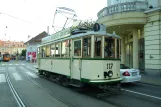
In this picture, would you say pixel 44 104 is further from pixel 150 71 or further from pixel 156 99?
pixel 150 71

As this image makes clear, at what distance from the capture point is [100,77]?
9242 mm

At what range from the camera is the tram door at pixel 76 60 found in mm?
10122

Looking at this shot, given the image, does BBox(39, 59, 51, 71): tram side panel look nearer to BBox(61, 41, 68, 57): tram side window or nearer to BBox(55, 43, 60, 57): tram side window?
BBox(55, 43, 60, 57): tram side window

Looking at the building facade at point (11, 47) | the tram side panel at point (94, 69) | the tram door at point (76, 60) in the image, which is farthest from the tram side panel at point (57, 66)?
the building facade at point (11, 47)

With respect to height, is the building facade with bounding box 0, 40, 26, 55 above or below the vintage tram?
above

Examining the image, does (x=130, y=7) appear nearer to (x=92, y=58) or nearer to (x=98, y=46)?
(x=98, y=46)

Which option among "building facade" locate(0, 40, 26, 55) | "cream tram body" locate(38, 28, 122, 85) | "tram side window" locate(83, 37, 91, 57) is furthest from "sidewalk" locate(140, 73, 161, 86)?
"building facade" locate(0, 40, 26, 55)

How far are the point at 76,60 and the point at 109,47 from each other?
1774mm

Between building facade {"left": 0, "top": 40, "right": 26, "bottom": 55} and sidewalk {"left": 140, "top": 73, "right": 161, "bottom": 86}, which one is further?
building facade {"left": 0, "top": 40, "right": 26, "bottom": 55}

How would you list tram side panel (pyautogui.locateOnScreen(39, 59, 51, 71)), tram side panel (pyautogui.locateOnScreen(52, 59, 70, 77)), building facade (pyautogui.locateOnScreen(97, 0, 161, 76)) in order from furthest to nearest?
building facade (pyautogui.locateOnScreen(97, 0, 161, 76))
tram side panel (pyautogui.locateOnScreen(39, 59, 51, 71))
tram side panel (pyautogui.locateOnScreen(52, 59, 70, 77))

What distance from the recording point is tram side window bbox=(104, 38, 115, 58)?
9705 millimetres

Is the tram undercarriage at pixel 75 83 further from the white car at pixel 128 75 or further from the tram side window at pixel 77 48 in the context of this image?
the white car at pixel 128 75

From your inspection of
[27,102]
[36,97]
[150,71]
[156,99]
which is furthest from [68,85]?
[150,71]

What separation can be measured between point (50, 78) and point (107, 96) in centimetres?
669
